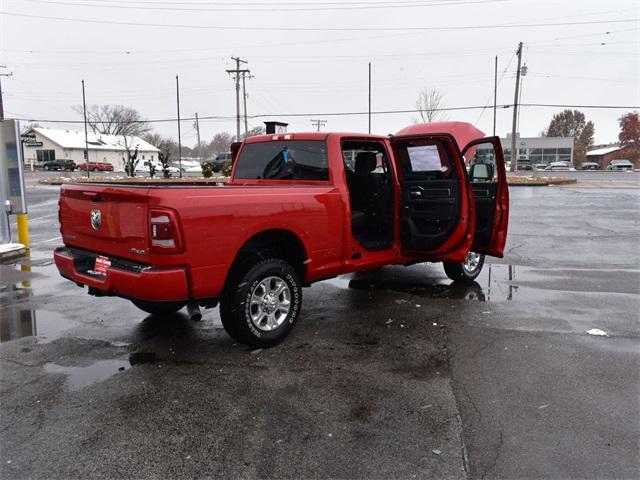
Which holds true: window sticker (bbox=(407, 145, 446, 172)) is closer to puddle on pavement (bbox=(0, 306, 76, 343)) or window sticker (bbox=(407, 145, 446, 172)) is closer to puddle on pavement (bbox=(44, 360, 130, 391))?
puddle on pavement (bbox=(44, 360, 130, 391))

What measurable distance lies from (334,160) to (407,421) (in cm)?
281

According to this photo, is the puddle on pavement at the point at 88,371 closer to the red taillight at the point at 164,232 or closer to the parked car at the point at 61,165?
the red taillight at the point at 164,232

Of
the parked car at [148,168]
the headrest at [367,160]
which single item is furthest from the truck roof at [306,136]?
the parked car at [148,168]

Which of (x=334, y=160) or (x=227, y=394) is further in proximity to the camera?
(x=334, y=160)

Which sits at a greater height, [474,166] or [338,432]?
[474,166]

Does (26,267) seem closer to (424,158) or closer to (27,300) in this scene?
(27,300)

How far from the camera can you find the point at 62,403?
3.56 m

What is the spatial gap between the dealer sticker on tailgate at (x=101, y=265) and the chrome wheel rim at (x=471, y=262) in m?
4.50

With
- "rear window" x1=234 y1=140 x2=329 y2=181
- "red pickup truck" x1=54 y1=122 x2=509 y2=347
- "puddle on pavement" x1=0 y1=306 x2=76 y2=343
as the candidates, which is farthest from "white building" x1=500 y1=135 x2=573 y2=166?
"puddle on pavement" x1=0 y1=306 x2=76 y2=343

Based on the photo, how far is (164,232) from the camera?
3.75 metres

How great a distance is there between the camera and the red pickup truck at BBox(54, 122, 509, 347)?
387cm

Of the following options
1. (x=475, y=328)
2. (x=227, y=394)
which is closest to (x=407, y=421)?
(x=227, y=394)

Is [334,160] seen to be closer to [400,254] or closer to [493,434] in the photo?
[400,254]

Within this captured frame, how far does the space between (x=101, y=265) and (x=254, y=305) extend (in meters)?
1.30
